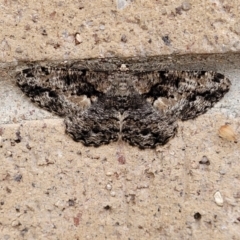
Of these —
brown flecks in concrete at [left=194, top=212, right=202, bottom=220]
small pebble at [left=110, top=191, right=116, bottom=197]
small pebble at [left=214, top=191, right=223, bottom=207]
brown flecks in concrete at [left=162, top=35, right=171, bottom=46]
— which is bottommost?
brown flecks in concrete at [left=194, top=212, right=202, bottom=220]

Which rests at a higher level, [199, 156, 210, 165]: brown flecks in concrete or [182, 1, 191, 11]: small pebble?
[182, 1, 191, 11]: small pebble

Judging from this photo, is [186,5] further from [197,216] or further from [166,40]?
[197,216]

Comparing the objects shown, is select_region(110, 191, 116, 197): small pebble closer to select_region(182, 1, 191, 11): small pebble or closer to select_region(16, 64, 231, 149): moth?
select_region(16, 64, 231, 149): moth

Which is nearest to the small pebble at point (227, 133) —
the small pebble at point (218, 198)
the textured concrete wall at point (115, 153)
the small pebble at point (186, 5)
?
the textured concrete wall at point (115, 153)

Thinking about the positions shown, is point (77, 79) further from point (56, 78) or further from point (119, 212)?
point (119, 212)

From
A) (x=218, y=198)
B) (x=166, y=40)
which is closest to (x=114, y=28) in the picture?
(x=166, y=40)

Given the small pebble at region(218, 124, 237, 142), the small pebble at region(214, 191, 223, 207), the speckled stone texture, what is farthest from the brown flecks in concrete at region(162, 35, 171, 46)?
the small pebble at region(214, 191, 223, 207)

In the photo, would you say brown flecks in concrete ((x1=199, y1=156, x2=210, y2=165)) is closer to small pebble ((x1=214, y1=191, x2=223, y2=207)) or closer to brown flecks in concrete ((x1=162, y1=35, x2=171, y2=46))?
small pebble ((x1=214, y1=191, x2=223, y2=207))
